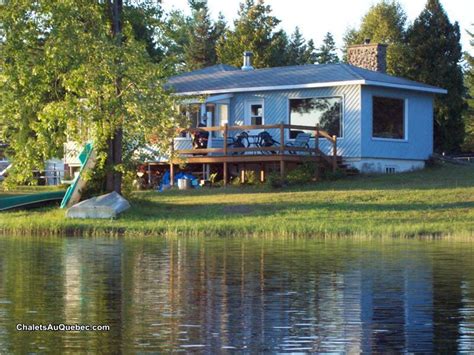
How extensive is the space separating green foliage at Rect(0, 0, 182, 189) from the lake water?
6766 mm

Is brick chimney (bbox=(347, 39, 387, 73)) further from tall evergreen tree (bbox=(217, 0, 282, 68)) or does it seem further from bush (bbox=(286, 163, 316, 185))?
tall evergreen tree (bbox=(217, 0, 282, 68))

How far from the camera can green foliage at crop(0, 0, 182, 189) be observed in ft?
101

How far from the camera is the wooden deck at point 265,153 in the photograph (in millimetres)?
39188

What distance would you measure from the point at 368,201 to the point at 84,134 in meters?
8.45

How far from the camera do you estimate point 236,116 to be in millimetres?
45000

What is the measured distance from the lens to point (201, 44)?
87000 mm

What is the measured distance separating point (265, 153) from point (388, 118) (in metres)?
5.62

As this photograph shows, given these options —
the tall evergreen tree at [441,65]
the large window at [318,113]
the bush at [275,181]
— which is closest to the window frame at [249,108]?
the large window at [318,113]

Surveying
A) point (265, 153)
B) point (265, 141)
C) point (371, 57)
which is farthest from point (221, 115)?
point (371, 57)

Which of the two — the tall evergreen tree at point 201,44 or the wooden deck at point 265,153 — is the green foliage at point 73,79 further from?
the tall evergreen tree at point 201,44

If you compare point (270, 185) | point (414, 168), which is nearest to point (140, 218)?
point (270, 185)

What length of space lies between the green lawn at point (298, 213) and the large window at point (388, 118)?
3.47 metres

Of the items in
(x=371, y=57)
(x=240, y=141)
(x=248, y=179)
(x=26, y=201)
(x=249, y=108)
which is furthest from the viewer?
(x=371, y=57)

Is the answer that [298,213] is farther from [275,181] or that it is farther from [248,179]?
[248,179]
